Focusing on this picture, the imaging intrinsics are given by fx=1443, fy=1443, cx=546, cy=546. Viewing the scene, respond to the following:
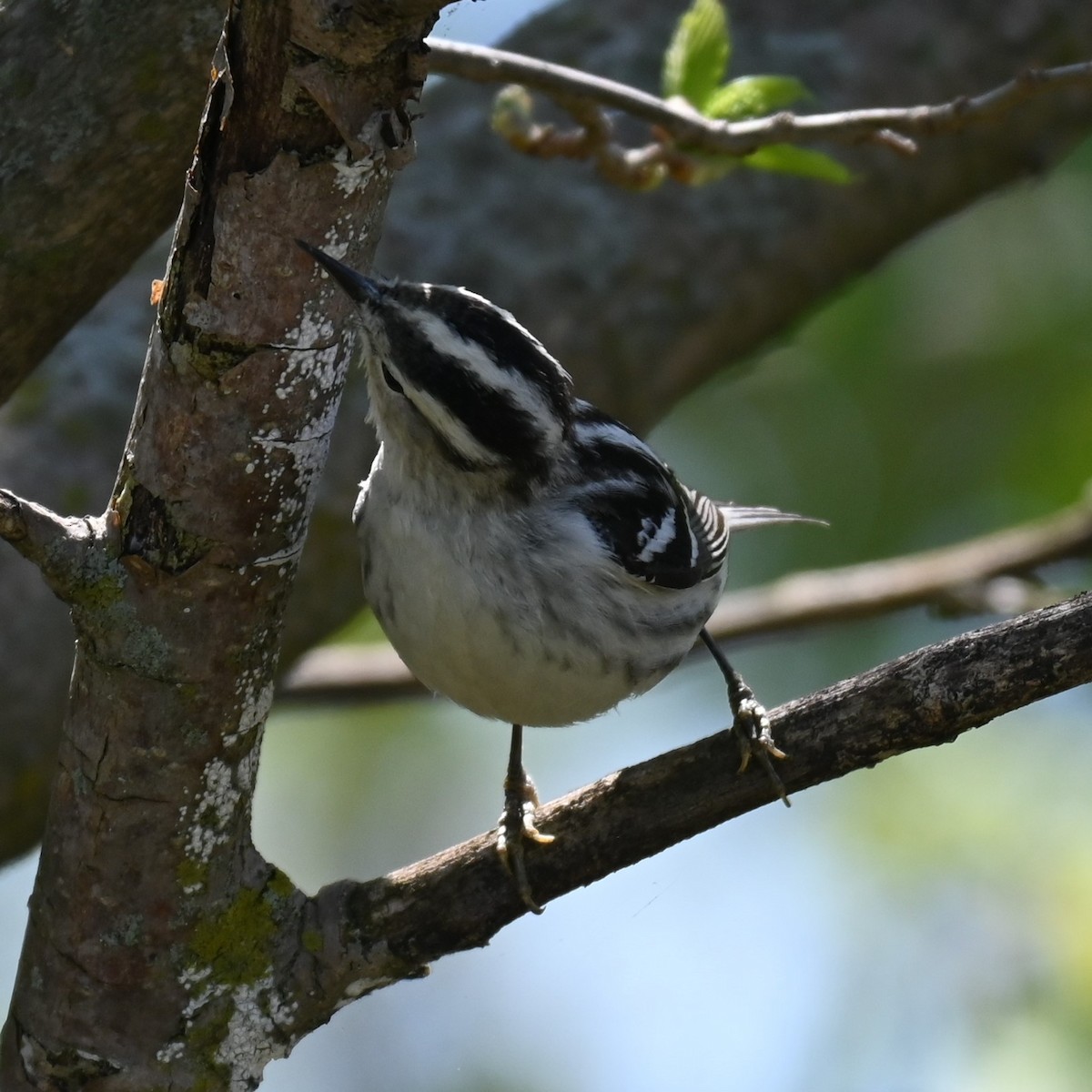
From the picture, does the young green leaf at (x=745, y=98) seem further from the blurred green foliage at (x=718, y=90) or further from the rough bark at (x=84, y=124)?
the rough bark at (x=84, y=124)

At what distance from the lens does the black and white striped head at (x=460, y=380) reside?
2752 mm

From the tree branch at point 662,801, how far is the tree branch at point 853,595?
237cm

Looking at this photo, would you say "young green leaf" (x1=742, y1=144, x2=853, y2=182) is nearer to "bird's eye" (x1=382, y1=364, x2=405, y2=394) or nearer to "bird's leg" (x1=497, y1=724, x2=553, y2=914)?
"bird's eye" (x1=382, y1=364, x2=405, y2=394)

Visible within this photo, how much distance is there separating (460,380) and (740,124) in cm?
82

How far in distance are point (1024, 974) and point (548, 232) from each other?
2642 mm

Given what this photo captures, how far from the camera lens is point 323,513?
4.10m

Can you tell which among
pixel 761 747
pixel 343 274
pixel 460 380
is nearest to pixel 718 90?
pixel 460 380

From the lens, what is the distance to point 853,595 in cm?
506

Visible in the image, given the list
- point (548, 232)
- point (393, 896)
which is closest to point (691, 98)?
point (548, 232)

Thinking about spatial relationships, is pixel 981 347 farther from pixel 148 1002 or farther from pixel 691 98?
pixel 148 1002

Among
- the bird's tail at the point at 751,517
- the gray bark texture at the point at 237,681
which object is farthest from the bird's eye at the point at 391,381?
the bird's tail at the point at 751,517

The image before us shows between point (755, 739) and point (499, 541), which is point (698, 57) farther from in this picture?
point (755, 739)

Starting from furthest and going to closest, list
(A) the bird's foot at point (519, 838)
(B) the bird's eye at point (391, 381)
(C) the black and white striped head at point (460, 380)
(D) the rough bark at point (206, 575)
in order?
(B) the bird's eye at point (391, 381)
(C) the black and white striped head at point (460, 380)
(A) the bird's foot at point (519, 838)
(D) the rough bark at point (206, 575)

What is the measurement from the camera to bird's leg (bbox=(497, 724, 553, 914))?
101 inches
